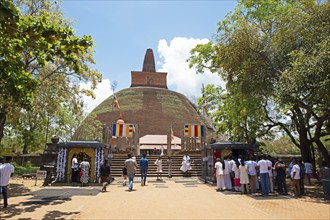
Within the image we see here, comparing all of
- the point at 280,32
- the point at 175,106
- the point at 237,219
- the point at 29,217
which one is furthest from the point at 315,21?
the point at 175,106

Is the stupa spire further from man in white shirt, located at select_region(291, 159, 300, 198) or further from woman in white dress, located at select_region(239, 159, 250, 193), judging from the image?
man in white shirt, located at select_region(291, 159, 300, 198)

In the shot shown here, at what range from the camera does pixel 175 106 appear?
6919cm

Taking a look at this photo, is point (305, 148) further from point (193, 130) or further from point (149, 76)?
point (149, 76)

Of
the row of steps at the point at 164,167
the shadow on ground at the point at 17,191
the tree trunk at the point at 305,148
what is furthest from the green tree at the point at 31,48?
the tree trunk at the point at 305,148

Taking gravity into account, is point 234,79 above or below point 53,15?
below

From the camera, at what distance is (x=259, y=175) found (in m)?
11.9

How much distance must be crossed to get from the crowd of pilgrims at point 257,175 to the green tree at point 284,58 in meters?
2.70

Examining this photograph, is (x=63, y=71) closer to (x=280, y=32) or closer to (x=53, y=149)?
(x=53, y=149)

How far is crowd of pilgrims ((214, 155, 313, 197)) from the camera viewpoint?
35.7 feet

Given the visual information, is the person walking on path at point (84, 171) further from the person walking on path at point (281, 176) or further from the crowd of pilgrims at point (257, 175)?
the person walking on path at point (281, 176)

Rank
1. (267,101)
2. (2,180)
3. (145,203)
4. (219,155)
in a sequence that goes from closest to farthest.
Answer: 1. (2,180)
2. (145,203)
3. (219,155)
4. (267,101)

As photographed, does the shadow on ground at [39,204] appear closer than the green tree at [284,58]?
Yes

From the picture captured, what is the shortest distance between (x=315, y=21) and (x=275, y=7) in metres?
6.45

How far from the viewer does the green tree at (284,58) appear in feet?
35.9
